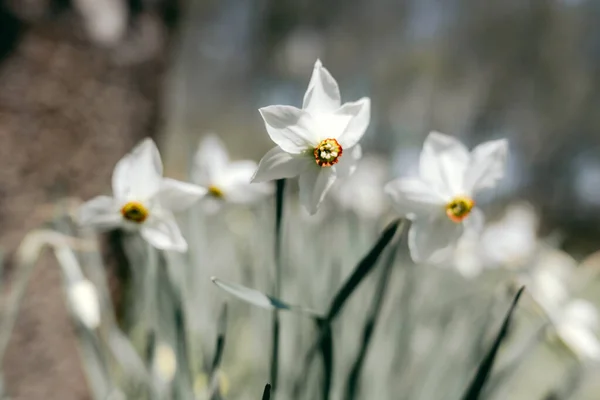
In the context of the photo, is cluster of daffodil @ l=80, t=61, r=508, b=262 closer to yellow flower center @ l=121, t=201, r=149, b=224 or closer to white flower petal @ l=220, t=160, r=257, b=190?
yellow flower center @ l=121, t=201, r=149, b=224

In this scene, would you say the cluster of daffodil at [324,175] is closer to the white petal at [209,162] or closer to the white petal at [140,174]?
the white petal at [140,174]

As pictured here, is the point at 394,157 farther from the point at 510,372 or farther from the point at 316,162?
the point at 316,162

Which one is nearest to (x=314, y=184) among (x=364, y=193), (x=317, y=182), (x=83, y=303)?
(x=317, y=182)

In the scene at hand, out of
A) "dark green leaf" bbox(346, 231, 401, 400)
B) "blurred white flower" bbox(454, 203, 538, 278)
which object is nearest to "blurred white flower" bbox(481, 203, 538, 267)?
"blurred white flower" bbox(454, 203, 538, 278)

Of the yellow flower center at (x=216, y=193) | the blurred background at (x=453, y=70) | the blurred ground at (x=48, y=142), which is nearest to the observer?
the yellow flower center at (x=216, y=193)

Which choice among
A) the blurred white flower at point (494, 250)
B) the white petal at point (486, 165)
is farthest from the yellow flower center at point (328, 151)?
the blurred white flower at point (494, 250)

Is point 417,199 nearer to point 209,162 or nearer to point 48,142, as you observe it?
point 209,162
